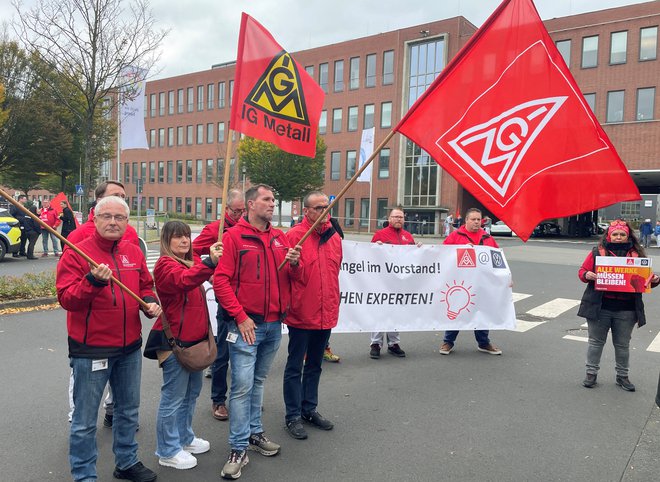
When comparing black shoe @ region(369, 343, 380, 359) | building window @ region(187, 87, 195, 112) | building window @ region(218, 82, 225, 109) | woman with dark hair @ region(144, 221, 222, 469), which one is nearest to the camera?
woman with dark hair @ region(144, 221, 222, 469)

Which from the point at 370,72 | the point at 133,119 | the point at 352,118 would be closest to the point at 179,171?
the point at 352,118

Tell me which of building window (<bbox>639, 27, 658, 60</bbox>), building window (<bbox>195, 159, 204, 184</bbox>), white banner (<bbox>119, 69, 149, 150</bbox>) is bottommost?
white banner (<bbox>119, 69, 149, 150</bbox>)

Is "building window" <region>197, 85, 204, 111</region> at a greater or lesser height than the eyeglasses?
greater

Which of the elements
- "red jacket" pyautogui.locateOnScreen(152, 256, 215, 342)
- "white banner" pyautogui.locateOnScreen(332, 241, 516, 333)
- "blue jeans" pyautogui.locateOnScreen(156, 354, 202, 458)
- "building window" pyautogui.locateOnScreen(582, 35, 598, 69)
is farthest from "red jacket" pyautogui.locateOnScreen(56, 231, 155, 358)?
"building window" pyautogui.locateOnScreen(582, 35, 598, 69)

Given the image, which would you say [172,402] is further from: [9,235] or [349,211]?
[349,211]

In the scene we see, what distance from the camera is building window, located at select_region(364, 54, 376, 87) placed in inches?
1918

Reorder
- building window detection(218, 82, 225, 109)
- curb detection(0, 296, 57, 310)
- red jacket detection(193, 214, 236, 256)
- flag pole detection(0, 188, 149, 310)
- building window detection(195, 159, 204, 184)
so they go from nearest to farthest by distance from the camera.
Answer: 1. flag pole detection(0, 188, 149, 310)
2. red jacket detection(193, 214, 236, 256)
3. curb detection(0, 296, 57, 310)
4. building window detection(218, 82, 225, 109)
5. building window detection(195, 159, 204, 184)

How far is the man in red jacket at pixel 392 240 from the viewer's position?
6844 mm

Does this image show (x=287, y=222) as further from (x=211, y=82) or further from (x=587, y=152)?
(x=587, y=152)

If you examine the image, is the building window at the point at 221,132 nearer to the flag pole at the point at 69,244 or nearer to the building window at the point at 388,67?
the building window at the point at 388,67

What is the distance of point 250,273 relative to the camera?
379 centimetres

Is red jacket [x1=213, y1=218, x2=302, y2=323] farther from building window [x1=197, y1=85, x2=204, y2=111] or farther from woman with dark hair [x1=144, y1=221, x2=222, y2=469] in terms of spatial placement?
building window [x1=197, y1=85, x2=204, y2=111]

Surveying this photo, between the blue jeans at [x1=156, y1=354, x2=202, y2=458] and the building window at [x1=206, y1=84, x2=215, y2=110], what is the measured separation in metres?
59.6

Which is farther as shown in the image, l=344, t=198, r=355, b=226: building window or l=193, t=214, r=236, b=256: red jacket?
l=344, t=198, r=355, b=226: building window
